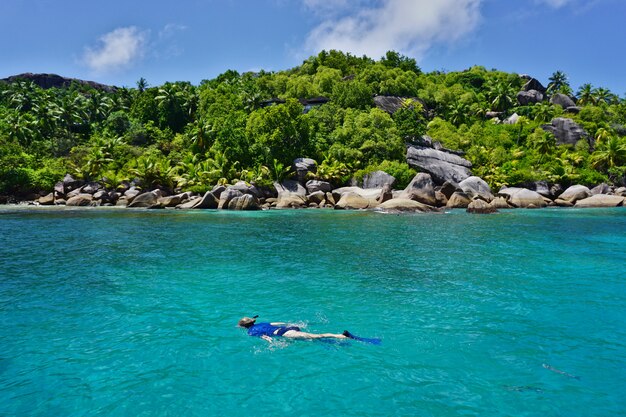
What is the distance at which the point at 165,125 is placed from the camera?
75.7m

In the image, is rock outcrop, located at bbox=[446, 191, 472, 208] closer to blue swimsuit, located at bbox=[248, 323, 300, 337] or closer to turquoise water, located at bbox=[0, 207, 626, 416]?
turquoise water, located at bbox=[0, 207, 626, 416]

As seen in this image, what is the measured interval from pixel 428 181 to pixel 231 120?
103 feet

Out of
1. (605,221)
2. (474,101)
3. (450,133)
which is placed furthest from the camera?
(474,101)

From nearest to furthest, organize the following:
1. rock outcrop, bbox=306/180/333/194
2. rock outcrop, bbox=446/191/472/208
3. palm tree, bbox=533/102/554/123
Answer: rock outcrop, bbox=446/191/472/208 → rock outcrop, bbox=306/180/333/194 → palm tree, bbox=533/102/554/123

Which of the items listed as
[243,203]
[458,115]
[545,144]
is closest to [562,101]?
[458,115]

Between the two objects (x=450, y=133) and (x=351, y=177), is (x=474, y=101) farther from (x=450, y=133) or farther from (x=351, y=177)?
(x=351, y=177)

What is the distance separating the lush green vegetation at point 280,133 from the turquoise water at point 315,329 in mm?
34231

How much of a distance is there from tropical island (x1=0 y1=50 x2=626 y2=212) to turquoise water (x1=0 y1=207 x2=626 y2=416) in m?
25.5

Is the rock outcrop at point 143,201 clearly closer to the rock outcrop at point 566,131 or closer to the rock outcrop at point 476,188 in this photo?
the rock outcrop at point 476,188

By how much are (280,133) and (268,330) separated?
157ft

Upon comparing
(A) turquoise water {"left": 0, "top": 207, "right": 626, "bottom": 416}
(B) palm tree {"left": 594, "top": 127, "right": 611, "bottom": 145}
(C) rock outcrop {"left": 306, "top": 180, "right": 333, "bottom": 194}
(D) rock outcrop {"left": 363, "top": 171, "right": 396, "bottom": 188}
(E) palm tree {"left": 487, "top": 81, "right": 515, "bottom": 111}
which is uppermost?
(E) palm tree {"left": 487, "top": 81, "right": 515, "bottom": 111}

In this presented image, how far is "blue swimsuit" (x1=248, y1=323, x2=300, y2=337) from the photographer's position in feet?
31.6

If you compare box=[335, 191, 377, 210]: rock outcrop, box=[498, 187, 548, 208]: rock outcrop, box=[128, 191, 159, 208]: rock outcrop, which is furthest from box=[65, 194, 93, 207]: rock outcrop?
box=[498, 187, 548, 208]: rock outcrop

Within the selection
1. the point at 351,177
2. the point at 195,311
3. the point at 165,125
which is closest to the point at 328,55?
the point at 165,125
